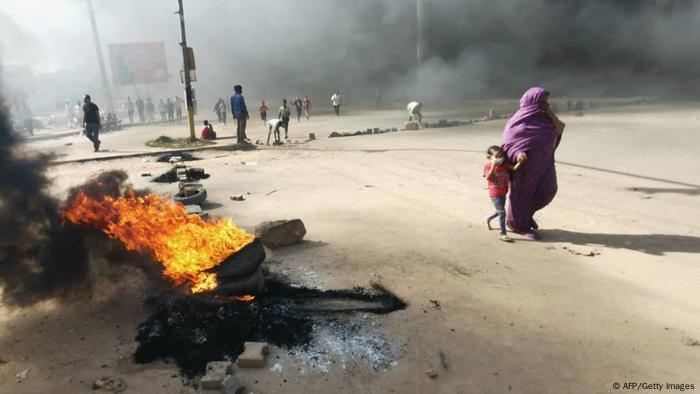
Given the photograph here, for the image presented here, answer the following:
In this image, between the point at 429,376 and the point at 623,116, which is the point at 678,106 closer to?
the point at 623,116

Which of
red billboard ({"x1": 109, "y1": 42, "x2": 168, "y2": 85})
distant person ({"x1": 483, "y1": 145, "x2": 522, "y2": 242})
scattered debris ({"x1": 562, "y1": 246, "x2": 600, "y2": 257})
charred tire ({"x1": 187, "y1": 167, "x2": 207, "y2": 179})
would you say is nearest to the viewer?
scattered debris ({"x1": 562, "y1": 246, "x2": 600, "y2": 257})

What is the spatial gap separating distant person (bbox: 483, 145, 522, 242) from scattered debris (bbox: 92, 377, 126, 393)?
4706 millimetres

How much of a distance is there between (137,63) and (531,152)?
3539 centimetres

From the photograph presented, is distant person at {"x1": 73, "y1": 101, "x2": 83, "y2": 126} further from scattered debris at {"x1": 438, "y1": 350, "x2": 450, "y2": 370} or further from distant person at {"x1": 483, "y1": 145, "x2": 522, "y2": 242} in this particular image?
scattered debris at {"x1": 438, "y1": 350, "x2": 450, "y2": 370}

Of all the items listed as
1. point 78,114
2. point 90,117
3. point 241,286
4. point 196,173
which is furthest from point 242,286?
point 78,114

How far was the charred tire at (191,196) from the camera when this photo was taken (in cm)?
739

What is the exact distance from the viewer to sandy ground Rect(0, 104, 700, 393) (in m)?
3.34

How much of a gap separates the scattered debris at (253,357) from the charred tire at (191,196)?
14.6 ft

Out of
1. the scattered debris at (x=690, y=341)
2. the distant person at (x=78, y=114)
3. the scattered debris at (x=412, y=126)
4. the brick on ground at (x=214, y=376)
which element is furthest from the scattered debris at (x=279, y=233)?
the distant person at (x=78, y=114)

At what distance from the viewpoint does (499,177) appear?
5.85m

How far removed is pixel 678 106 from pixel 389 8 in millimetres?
22801

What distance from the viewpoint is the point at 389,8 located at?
3597 centimetres

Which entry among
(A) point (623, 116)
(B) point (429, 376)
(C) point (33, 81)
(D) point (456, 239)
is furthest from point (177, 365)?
(C) point (33, 81)

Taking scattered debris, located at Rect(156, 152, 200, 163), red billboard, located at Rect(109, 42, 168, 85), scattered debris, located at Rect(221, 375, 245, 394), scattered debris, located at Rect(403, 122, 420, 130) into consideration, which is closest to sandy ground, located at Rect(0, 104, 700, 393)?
scattered debris, located at Rect(221, 375, 245, 394)
